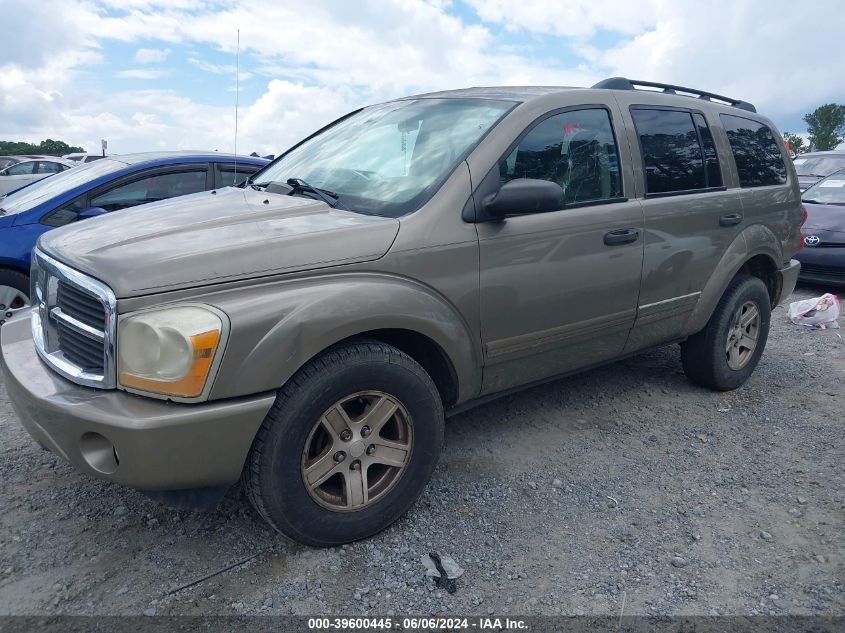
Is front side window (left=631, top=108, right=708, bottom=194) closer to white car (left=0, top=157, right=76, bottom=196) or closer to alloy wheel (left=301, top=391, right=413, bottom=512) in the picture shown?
Result: alloy wheel (left=301, top=391, right=413, bottom=512)

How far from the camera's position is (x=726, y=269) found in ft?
13.5

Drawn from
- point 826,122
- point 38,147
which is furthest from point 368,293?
point 826,122

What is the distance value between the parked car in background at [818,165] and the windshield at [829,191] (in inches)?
68.9

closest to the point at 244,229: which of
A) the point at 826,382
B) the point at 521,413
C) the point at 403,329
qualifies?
the point at 403,329

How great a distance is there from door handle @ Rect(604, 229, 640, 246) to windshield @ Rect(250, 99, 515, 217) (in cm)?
82

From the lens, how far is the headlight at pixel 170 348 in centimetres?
214

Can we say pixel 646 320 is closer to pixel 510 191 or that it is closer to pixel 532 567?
pixel 510 191

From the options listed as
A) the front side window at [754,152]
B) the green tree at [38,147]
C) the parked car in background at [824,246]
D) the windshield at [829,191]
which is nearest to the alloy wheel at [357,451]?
the front side window at [754,152]

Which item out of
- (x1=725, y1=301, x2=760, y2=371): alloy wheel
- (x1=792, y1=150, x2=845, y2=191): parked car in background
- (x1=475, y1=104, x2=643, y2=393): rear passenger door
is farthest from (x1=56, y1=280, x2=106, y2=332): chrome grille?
(x1=792, y1=150, x2=845, y2=191): parked car in background

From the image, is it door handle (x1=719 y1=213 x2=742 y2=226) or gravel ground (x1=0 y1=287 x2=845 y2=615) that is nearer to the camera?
gravel ground (x1=0 y1=287 x2=845 y2=615)

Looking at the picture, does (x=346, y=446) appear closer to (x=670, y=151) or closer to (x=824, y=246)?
(x=670, y=151)

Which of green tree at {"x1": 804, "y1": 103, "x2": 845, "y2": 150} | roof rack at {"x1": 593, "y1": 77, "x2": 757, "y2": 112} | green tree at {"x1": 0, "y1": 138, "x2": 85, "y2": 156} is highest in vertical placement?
green tree at {"x1": 804, "y1": 103, "x2": 845, "y2": 150}

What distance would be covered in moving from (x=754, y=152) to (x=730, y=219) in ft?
2.25

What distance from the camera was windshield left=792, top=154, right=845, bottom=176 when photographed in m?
11.2
